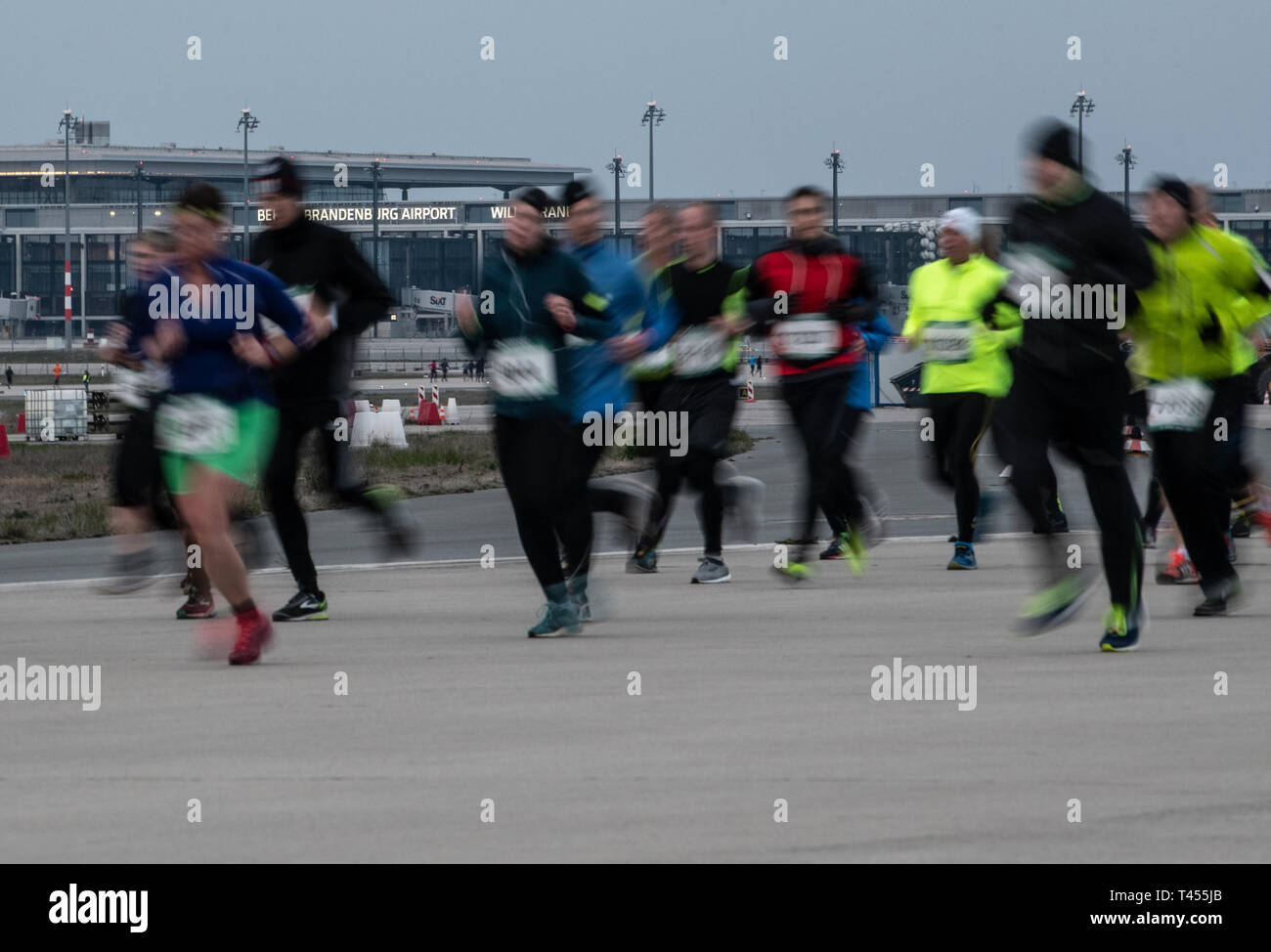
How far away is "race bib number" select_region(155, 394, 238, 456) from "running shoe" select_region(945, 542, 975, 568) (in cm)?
480

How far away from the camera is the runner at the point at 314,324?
28.9 feet

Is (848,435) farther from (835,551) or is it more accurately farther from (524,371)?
(524,371)

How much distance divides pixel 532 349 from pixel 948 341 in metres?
3.54

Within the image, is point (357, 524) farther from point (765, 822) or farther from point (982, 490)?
point (765, 822)

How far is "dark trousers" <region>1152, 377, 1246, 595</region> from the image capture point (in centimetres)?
826

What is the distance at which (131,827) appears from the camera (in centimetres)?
464

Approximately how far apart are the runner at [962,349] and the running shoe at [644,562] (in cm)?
152

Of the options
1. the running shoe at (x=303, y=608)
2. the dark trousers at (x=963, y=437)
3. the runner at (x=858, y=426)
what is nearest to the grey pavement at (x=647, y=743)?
the running shoe at (x=303, y=608)

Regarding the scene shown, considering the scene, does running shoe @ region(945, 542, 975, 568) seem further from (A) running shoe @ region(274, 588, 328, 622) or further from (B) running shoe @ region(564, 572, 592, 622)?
(A) running shoe @ region(274, 588, 328, 622)

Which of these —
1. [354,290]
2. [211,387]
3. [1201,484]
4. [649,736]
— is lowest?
[649,736]

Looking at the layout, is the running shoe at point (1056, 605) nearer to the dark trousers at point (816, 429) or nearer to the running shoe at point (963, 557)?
the dark trousers at point (816, 429)

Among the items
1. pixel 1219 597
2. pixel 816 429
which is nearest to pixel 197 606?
pixel 816 429

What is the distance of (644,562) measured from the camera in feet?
36.7
